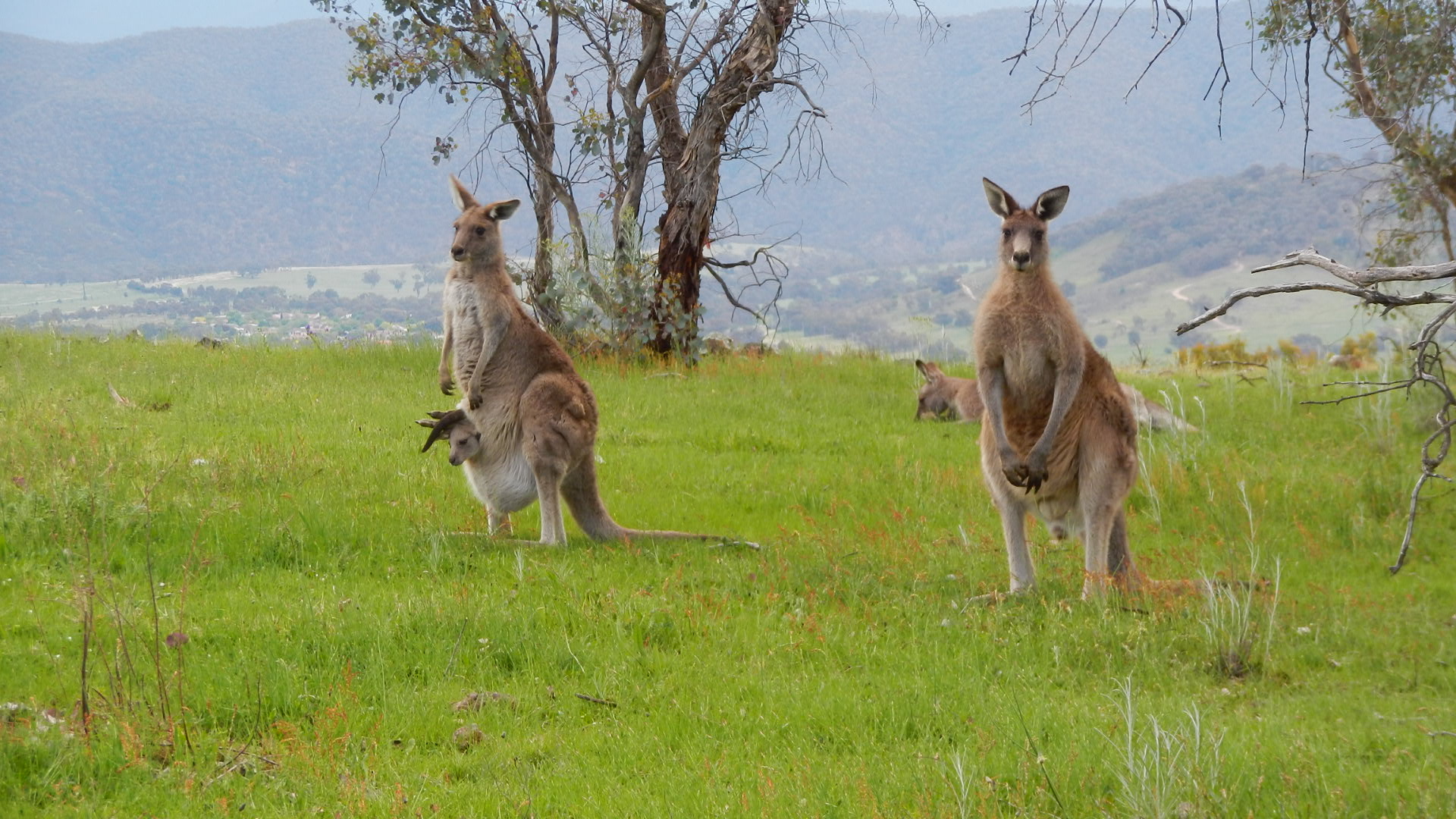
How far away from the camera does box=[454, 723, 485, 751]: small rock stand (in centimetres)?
449

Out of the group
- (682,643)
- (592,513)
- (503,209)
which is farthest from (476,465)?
(682,643)

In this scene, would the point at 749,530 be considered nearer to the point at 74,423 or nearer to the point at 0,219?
the point at 74,423

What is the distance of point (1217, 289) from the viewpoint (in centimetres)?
9356

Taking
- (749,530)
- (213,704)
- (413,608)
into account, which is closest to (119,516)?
(413,608)

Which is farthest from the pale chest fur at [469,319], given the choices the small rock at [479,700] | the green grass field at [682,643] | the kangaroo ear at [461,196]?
the small rock at [479,700]

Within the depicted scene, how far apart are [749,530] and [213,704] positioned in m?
4.51

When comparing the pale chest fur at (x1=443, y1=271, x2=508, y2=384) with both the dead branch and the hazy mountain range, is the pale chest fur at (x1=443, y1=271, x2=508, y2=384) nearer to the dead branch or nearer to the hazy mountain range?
the dead branch

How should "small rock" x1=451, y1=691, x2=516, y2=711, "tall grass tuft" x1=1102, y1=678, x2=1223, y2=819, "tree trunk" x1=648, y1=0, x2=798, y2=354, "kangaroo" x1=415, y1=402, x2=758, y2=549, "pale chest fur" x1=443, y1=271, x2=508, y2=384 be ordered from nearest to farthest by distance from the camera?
1. "tall grass tuft" x1=1102, y1=678, x2=1223, y2=819
2. "small rock" x1=451, y1=691, x2=516, y2=711
3. "kangaroo" x1=415, y1=402, x2=758, y2=549
4. "pale chest fur" x1=443, y1=271, x2=508, y2=384
5. "tree trunk" x1=648, y1=0, x2=798, y2=354

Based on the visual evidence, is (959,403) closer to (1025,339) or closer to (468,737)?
A: (1025,339)

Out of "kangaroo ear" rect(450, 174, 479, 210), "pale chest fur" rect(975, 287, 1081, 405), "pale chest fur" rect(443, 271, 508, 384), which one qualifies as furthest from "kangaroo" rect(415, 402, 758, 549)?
"pale chest fur" rect(975, 287, 1081, 405)

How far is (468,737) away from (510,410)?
A: 359 centimetres

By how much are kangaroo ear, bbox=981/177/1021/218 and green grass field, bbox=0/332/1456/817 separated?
2247mm

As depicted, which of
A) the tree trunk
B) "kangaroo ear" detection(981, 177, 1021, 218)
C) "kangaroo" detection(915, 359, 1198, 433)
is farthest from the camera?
the tree trunk

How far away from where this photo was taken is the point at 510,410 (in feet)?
25.7
